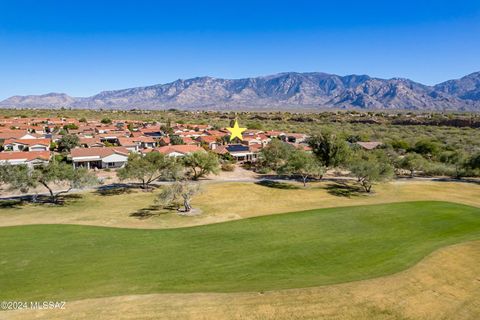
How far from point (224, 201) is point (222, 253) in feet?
69.8

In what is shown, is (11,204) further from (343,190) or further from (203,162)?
(343,190)

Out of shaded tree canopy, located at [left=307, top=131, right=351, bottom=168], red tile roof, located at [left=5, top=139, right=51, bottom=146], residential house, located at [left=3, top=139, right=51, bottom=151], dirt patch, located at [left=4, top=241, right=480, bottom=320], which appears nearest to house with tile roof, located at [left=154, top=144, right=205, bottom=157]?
shaded tree canopy, located at [left=307, top=131, right=351, bottom=168]

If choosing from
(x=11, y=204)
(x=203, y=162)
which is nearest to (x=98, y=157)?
(x=203, y=162)

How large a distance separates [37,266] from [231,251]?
1505 cm

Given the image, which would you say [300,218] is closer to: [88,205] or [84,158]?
[88,205]

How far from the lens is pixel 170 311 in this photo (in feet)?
63.8

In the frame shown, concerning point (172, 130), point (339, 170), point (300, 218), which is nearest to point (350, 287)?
point (300, 218)

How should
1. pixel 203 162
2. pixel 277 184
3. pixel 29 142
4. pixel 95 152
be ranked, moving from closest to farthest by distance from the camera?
pixel 277 184 < pixel 203 162 < pixel 95 152 < pixel 29 142

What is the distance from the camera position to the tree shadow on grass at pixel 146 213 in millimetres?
40938

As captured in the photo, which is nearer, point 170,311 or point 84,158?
point 170,311

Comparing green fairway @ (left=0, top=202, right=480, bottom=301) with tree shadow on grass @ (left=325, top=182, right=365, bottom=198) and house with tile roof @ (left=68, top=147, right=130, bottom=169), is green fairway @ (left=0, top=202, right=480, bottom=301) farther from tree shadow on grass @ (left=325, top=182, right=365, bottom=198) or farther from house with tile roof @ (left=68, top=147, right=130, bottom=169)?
house with tile roof @ (left=68, top=147, right=130, bottom=169)

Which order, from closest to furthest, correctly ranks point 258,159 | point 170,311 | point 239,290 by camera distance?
point 170,311 < point 239,290 < point 258,159

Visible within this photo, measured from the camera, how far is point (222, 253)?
2828cm

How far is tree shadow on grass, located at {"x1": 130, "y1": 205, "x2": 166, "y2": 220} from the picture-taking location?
134ft
